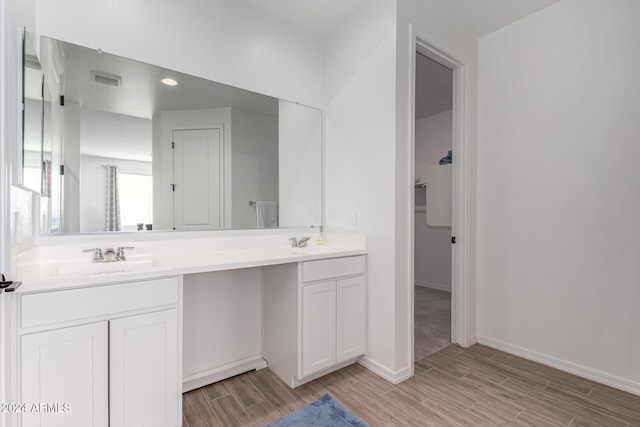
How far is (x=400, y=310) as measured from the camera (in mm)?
2010

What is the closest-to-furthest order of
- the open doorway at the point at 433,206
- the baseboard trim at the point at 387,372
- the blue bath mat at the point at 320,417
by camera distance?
the blue bath mat at the point at 320,417, the baseboard trim at the point at 387,372, the open doorway at the point at 433,206

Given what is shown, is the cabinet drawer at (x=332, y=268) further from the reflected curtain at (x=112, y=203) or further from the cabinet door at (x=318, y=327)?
the reflected curtain at (x=112, y=203)

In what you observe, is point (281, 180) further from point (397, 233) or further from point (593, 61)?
point (593, 61)

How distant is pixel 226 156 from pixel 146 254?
0.83 metres

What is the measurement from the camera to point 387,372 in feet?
6.59

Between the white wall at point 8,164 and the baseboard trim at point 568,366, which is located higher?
the white wall at point 8,164

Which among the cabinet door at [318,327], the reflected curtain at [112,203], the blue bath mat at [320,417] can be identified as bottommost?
the blue bath mat at [320,417]

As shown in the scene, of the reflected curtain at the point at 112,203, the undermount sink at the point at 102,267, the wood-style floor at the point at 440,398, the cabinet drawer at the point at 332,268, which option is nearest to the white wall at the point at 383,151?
the cabinet drawer at the point at 332,268

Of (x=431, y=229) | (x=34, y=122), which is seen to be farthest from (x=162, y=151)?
(x=431, y=229)

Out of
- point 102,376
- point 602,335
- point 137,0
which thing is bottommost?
point 602,335

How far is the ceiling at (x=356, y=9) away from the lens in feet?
7.08

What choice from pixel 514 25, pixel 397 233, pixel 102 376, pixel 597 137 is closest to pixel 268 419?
pixel 102 376

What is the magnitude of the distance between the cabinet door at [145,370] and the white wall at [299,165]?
1184 mm

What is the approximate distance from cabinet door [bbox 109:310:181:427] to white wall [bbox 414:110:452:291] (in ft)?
12.7
